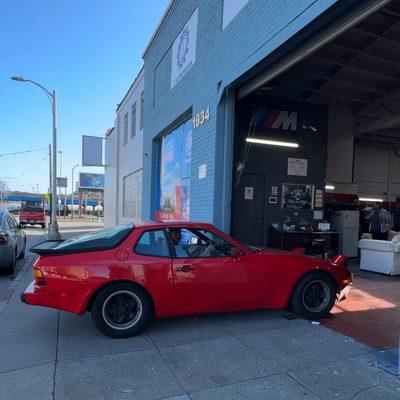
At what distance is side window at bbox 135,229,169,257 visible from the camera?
502cm

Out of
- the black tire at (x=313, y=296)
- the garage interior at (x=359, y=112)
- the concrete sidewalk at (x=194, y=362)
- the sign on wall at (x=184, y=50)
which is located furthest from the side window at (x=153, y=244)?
the sign on wall at (x=184, y=50)

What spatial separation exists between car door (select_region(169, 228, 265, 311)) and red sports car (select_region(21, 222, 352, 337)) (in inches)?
0.5

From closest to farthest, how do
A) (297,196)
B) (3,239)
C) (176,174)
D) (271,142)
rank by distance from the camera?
(3,239), (271,142), (297,196), (176,174)

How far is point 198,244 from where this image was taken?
17.8 ft

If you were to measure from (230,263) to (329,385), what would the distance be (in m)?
1.99

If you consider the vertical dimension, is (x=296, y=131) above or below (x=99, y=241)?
above

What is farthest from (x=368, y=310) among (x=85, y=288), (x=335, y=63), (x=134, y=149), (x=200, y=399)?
(x=134, y=149)

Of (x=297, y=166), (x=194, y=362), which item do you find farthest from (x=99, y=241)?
(x=297, y=166)

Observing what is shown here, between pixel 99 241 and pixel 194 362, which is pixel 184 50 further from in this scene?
pixel 194 362

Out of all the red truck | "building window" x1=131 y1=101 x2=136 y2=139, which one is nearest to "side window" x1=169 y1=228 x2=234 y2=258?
"building window" x1=131 y1=101 x2=136 y2=139

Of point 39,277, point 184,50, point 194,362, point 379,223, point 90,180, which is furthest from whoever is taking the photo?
point 90,180

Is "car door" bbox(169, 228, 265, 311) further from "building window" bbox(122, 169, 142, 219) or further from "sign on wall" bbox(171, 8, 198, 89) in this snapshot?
"building window" bbox(122, 169, 142, 219)

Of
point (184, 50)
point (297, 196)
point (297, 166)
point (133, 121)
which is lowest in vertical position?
point (297, 196)

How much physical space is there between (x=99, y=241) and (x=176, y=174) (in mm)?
7825
